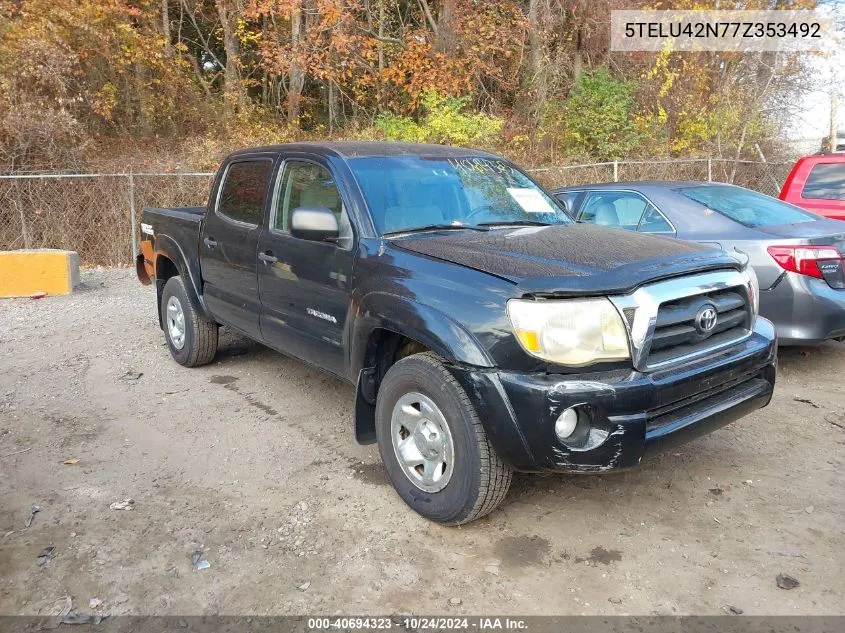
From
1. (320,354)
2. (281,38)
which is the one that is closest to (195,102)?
(281,38)

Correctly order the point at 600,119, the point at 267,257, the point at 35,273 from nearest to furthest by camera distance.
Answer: the point at 267,257 → the point at 35,273 → the point at 600,119

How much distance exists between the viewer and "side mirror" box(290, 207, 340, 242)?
3688mm

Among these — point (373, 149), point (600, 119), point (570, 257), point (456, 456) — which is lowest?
point (456, 456)

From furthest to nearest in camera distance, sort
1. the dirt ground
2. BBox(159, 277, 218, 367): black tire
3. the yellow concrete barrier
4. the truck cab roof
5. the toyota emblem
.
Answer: the yellow concrete barrier < BBox(159, 277, 218, 367): black tire < the truck cab roof < the toyota emblem < the dirt ground

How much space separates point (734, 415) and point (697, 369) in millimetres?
414

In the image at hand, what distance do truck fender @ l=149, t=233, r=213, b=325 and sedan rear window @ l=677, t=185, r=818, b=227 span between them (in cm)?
418

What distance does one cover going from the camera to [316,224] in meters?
3.69

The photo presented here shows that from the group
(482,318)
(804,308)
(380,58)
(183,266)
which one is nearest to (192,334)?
(183,266)

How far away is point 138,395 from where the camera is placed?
17.4 ft

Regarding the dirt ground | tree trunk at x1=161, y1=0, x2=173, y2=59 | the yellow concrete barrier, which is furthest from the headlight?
tree trunk at x1=161, y1=0, x2=173, y2=59

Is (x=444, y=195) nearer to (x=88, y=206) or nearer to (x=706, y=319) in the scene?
(x=706, y=319)

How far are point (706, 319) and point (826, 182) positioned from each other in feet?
19.5

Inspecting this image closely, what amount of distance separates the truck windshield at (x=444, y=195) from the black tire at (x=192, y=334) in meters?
2.42

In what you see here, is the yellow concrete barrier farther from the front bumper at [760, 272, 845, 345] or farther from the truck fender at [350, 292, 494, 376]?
the front bumper at [760, 272, 845, 345]
